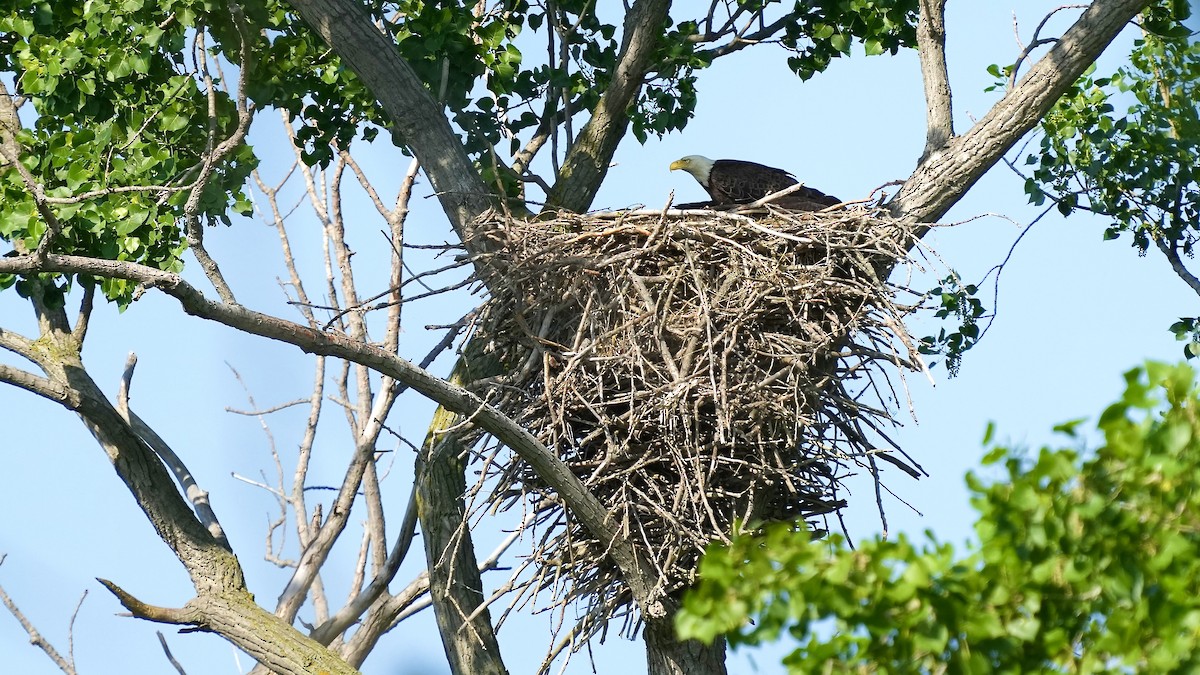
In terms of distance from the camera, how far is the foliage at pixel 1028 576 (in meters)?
3.10

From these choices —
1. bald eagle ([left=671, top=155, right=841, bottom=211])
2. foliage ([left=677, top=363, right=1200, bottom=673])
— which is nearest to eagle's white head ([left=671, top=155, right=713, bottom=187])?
bald eagle ([left=671, top=155, right=841, bottom=211])

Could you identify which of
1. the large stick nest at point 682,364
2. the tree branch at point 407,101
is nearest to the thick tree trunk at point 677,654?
the large stick nest at point 682,364

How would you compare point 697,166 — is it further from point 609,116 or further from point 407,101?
point 407,101

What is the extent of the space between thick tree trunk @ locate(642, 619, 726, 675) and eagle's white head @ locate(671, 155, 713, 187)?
3339 mm

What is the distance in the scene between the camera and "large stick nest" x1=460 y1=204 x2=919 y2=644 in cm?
620

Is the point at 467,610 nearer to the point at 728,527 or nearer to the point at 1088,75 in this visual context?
the point at 728,527

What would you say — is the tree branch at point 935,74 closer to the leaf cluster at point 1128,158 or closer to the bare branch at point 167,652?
the leaf cluster at point 1128,158

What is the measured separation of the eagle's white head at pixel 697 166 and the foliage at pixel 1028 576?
604 cm

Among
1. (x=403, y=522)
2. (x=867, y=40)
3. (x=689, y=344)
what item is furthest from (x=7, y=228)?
(x=867, y=40)

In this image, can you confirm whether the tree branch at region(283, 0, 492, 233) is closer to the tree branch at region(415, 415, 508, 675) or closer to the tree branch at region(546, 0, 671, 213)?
the tree branch at region(546, 0, 671, 213)

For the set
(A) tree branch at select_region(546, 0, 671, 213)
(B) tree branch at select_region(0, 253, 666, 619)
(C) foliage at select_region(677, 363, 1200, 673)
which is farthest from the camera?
(A) tree branch at select_region(546, 0, 671, 213)

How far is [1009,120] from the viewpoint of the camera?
265 inches

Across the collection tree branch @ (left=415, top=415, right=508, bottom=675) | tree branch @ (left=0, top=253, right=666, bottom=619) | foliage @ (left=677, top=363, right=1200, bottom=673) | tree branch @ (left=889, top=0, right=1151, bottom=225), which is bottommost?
foliage @ (left=677, top=363, right=1200, bottom=673)

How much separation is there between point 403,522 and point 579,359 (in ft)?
7.99
